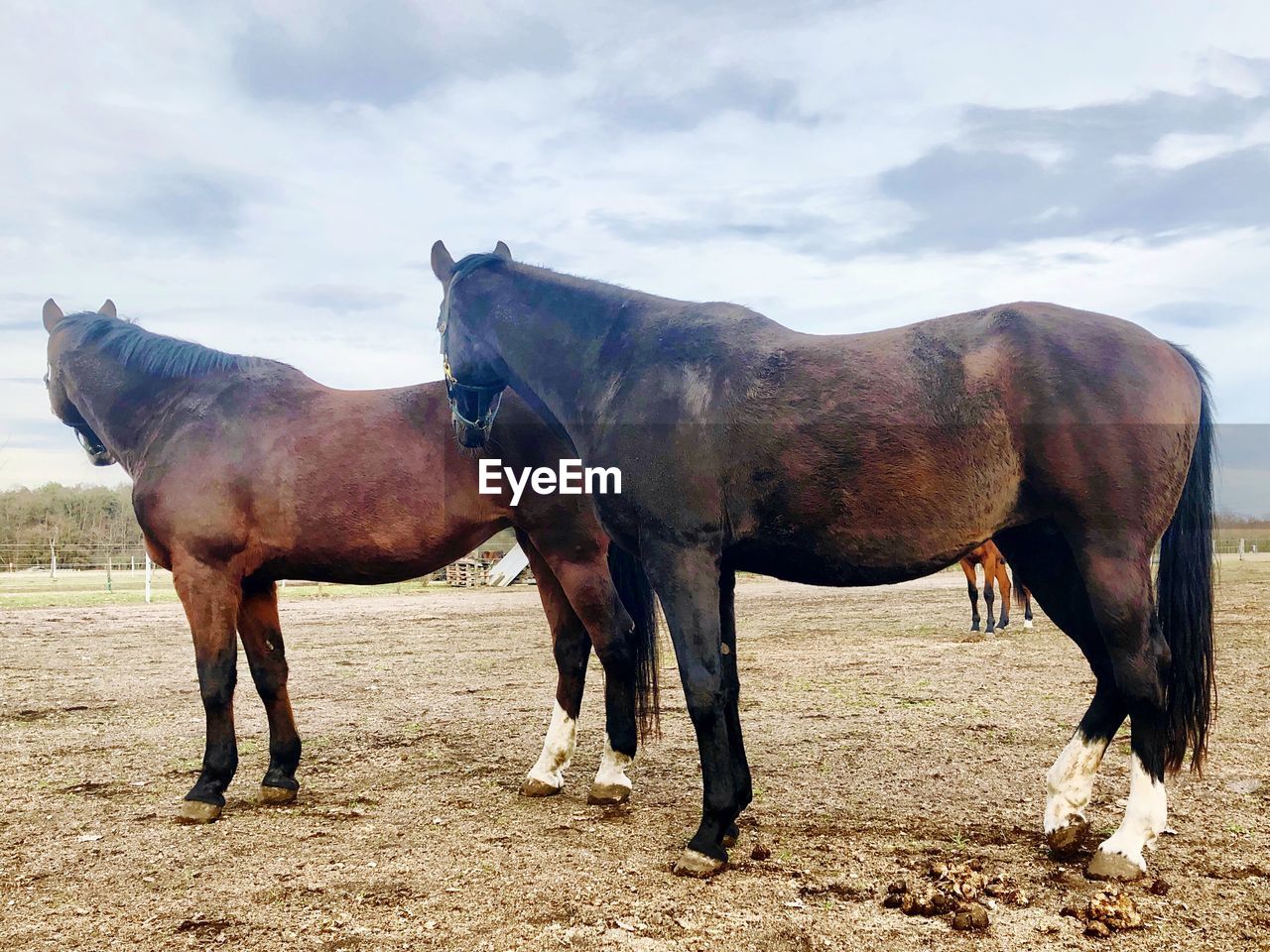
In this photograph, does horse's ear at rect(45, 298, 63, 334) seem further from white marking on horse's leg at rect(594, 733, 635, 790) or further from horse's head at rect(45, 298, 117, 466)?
white marking on horse's leg at rect(594, 733, 635, 790)

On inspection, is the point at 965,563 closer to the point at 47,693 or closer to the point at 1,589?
the point at 47,693

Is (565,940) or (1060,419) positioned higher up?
(1060,419)

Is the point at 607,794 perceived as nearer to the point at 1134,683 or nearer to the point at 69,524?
the point at 1134,683

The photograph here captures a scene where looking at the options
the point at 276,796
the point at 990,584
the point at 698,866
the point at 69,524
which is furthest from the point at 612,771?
the point at 69,524

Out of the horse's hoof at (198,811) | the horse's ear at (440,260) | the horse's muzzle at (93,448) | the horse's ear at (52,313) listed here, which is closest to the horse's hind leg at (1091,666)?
the horse's ear at (440,260)

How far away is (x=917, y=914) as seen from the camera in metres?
2.85

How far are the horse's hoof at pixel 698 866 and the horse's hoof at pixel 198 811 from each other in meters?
2.48

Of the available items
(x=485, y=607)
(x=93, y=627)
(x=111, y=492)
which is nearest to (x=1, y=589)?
(x=93, y=627)

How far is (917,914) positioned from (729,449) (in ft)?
5.99

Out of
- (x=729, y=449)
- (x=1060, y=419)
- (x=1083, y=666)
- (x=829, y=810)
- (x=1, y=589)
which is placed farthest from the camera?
(x=1, y=589)

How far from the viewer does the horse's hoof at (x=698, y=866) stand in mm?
3256

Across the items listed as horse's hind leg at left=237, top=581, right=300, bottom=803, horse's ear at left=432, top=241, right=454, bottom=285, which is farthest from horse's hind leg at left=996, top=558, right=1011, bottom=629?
horse's hind leg at left=237, top=581, right=300, bottom=803

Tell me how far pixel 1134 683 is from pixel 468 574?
29.3 m

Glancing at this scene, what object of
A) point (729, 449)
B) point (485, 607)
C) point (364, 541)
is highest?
point (729, 449)
